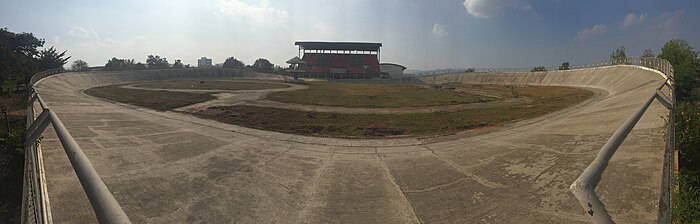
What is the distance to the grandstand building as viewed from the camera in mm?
94625

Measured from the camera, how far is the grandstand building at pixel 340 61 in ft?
310

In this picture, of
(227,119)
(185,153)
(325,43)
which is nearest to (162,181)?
(185,153)

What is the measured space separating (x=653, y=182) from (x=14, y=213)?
20431mm

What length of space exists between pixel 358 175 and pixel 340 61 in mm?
95160

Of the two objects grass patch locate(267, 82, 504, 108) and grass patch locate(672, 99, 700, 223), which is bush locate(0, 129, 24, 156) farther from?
grass patch locate(672, 99, 700, 223)

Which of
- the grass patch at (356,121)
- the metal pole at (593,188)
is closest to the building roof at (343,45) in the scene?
the grass patch at (356,121)

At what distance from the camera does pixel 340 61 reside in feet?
341

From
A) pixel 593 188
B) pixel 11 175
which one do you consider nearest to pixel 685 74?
pixel 593 188

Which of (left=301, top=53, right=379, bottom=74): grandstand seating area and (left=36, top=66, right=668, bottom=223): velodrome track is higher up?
(left=301, top=53, right=379, bottom=74): grandstand seating area

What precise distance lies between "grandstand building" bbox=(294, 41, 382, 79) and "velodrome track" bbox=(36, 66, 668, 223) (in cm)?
7798

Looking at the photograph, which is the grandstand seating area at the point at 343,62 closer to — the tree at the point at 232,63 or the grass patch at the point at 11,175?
the tree at the point at 232,63

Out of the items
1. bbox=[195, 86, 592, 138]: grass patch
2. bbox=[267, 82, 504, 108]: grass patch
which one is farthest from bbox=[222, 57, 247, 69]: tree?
bbox=[195, 86, 592, 138]: grass patch

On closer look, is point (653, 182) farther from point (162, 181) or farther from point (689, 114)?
point (162, 181)

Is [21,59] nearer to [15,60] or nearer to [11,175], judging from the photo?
[15,60]
